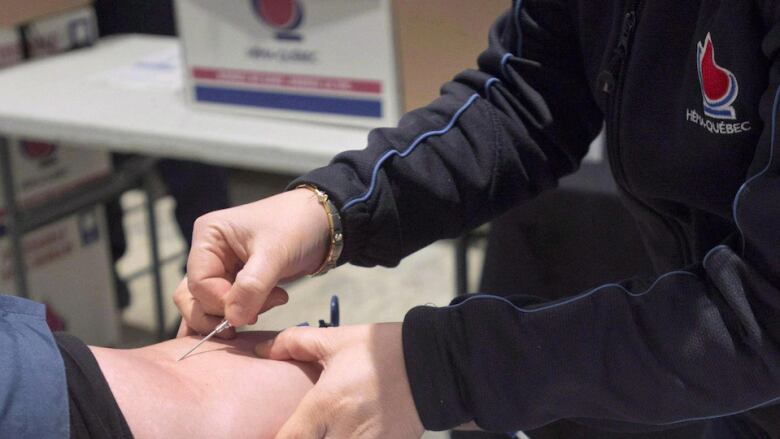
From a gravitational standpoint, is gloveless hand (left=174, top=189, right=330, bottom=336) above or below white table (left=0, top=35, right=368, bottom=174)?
above

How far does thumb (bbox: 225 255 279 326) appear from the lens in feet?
2.57

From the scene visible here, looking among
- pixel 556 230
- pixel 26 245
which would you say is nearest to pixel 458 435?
pixel 556 230

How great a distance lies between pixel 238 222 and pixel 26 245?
1.59 m

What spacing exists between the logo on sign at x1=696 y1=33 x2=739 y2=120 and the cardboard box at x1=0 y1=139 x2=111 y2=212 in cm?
174

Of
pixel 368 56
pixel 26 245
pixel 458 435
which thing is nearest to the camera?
pixel 458 435

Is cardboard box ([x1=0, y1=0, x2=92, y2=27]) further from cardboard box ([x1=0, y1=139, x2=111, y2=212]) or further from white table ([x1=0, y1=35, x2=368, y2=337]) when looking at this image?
cardboard box ([x1=0, y1=139, x2=111, y2=212])

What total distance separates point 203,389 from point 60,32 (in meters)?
1.72

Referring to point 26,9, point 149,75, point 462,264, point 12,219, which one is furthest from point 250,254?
point 26,9

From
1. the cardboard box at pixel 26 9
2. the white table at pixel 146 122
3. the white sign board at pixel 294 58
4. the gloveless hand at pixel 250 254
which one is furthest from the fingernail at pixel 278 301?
the cardboard box at pixel 26 9

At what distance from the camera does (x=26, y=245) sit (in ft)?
7.41

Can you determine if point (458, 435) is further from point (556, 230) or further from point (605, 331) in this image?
point (605, 331)

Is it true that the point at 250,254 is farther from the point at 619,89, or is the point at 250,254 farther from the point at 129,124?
the point at 129,124

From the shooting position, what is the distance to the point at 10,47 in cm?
219

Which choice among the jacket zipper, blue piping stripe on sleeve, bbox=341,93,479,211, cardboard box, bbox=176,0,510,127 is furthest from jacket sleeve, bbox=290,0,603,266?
cardboard box, bbox=176,0,510,127
